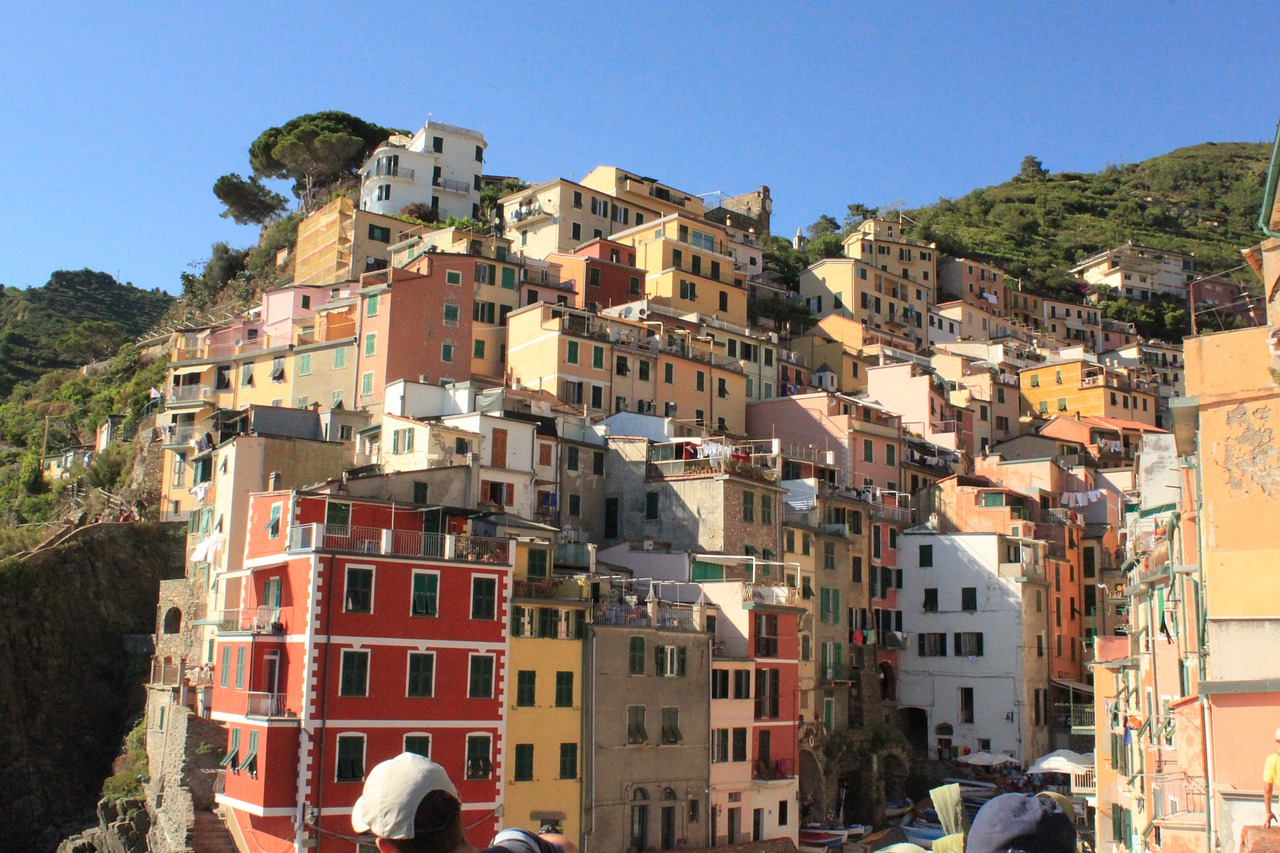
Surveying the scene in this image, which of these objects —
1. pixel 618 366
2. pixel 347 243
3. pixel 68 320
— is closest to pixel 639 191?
pixel 347 243

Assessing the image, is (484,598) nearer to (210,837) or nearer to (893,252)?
(210,837)

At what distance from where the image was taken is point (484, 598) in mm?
35750

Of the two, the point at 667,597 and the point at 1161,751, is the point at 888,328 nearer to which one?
the point at 667,597

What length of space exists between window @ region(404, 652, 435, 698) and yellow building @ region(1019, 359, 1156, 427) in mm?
52137

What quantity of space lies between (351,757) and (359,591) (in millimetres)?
4006

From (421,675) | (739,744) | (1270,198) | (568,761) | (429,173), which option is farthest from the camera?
(429,173)

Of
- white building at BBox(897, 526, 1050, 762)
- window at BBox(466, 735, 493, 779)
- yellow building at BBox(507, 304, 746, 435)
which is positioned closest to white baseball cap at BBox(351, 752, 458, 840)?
window at BBox(466, 735, 493, 779)

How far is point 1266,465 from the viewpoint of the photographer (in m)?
18.6

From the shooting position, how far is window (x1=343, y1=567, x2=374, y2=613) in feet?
110

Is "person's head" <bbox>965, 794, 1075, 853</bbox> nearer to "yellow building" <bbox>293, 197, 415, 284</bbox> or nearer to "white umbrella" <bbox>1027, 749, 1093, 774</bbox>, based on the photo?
"white umbrella" <bbox>1027, 749, 1093, 774</bbox>

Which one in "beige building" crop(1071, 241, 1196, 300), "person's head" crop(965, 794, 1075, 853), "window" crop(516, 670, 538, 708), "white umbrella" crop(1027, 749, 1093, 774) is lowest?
"white umbrella" crop(1027, 749, 1093, 774)

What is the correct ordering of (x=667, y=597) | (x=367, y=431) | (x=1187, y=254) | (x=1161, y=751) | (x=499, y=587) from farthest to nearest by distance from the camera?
(x=1187, y=254)
(x=367, y=431)
(x=667, y=597)
(x=499, y=587)
(x=1161, y=751)

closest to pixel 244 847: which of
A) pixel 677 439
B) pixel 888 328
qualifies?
pixel 677 439

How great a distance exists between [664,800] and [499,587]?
7779 millimetres
